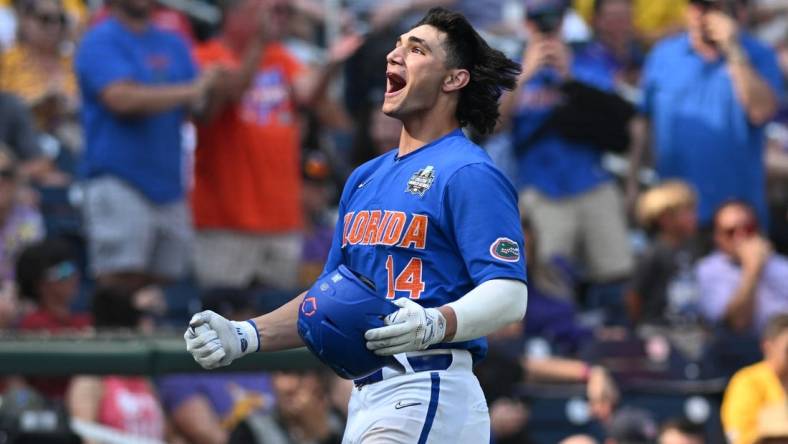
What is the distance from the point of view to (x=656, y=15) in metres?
12.0

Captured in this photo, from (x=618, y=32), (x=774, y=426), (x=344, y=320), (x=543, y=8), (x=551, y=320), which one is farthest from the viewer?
(x=618, y=32)

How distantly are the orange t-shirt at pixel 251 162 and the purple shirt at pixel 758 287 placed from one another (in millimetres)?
2350

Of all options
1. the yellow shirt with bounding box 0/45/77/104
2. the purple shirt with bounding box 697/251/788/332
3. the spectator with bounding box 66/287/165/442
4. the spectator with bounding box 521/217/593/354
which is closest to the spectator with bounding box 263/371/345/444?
the spectator with bounding box 66/287/165/442

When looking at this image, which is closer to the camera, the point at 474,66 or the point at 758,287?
the point at 474,66

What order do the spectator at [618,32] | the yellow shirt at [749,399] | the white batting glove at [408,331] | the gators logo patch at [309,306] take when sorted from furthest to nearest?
1. the spectator at [618,32]
2. the yellow shirt at [749,399]
3. the gators logo patch at [309,306]
4. the white batting glove at [408,331]

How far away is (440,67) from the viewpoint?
4371mm

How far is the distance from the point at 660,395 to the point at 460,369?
13.5 feet

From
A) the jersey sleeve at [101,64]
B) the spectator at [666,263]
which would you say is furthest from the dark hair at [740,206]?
the jersey sleeve at [101,64]

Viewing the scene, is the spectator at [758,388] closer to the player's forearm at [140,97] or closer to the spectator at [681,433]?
the spectator at [681,433]

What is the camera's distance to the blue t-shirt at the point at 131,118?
318 inches

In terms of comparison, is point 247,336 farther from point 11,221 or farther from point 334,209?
point 334,209

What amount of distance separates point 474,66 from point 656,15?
781 cm

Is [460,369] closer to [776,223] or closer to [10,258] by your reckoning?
[10,258]

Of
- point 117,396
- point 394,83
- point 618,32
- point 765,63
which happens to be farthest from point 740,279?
point 394,83
